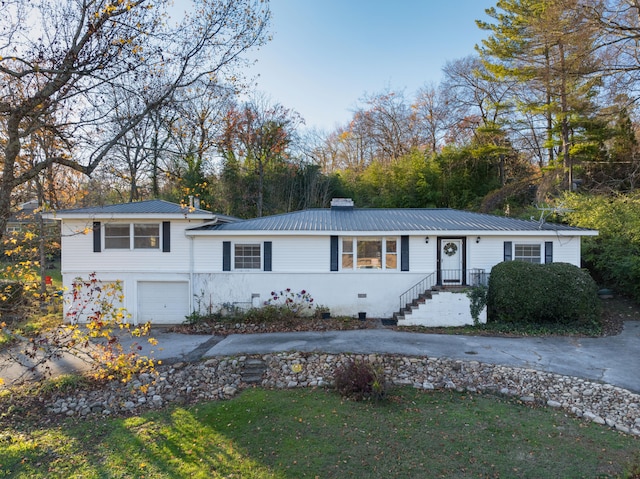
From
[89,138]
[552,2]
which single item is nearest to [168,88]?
[89,138]

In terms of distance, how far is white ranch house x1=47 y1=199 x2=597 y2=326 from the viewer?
12.4m

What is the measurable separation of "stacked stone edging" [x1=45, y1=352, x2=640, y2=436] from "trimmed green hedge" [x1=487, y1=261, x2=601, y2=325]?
3714 millimetres

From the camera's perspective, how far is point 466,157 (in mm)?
22453

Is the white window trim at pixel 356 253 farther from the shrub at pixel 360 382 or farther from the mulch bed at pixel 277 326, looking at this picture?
the shrub at pixel 360 382

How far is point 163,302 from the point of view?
41.8 feet

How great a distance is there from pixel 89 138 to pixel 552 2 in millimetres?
17491

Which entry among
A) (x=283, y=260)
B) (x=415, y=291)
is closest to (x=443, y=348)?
(x=415, y=291)

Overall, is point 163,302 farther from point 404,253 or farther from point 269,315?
point 404,253

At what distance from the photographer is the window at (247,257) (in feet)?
41.7

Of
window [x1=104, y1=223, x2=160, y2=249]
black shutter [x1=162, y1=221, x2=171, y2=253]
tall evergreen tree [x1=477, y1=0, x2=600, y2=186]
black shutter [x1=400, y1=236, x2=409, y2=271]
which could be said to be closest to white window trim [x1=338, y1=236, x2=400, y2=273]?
black shutter [x1=400, y1=236, x2=409, y2=271]

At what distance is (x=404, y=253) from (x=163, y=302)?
8613mm

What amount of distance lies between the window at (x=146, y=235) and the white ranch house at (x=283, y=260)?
3 cm

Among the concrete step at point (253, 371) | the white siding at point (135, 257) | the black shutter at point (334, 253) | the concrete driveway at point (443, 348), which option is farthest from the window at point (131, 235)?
the concrete step at point (253, 371)

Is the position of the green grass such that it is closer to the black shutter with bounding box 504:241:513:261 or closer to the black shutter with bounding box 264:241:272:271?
the black shutter with bounding box 264:241:272:271
